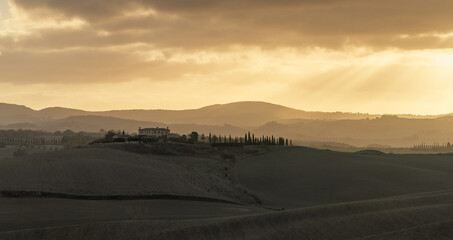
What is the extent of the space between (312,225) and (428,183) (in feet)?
105

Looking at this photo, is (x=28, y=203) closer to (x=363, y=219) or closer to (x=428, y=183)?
(x=363, y=219)

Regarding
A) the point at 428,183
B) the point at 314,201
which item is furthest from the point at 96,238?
the point at 428,183

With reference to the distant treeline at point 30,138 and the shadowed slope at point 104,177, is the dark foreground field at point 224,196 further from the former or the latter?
the distant treeline at point 30,138

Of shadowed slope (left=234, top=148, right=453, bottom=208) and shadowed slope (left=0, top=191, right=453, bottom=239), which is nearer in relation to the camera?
shadowed slope (left=0, top=191, right=453, bottom=239)

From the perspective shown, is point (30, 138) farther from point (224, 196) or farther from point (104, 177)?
point (224, 196)

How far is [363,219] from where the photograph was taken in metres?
29.0

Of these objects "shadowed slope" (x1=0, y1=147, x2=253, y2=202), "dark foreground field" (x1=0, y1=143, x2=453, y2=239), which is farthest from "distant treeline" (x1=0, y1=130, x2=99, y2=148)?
"shadowed slope" (x1=0, y1=147, x2=253, y2=202)

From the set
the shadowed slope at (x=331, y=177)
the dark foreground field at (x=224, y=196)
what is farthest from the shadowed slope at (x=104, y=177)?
the shadowed slope at (x=331, y=177)

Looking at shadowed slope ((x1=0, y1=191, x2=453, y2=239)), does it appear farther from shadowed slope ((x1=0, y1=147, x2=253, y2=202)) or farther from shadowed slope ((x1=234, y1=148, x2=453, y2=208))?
shadowed slope ((x1=234, y1=148, x2=453, y2=208))

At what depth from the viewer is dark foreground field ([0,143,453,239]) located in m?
27.5

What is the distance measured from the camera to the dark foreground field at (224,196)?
27500 mm

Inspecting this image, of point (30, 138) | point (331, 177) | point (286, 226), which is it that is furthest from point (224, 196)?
point (30, 138)

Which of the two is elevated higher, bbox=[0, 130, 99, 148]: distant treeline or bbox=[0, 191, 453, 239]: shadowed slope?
bbox=[0, 130, 99, 148]: distant treeline

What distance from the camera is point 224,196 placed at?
46781 millimetres
